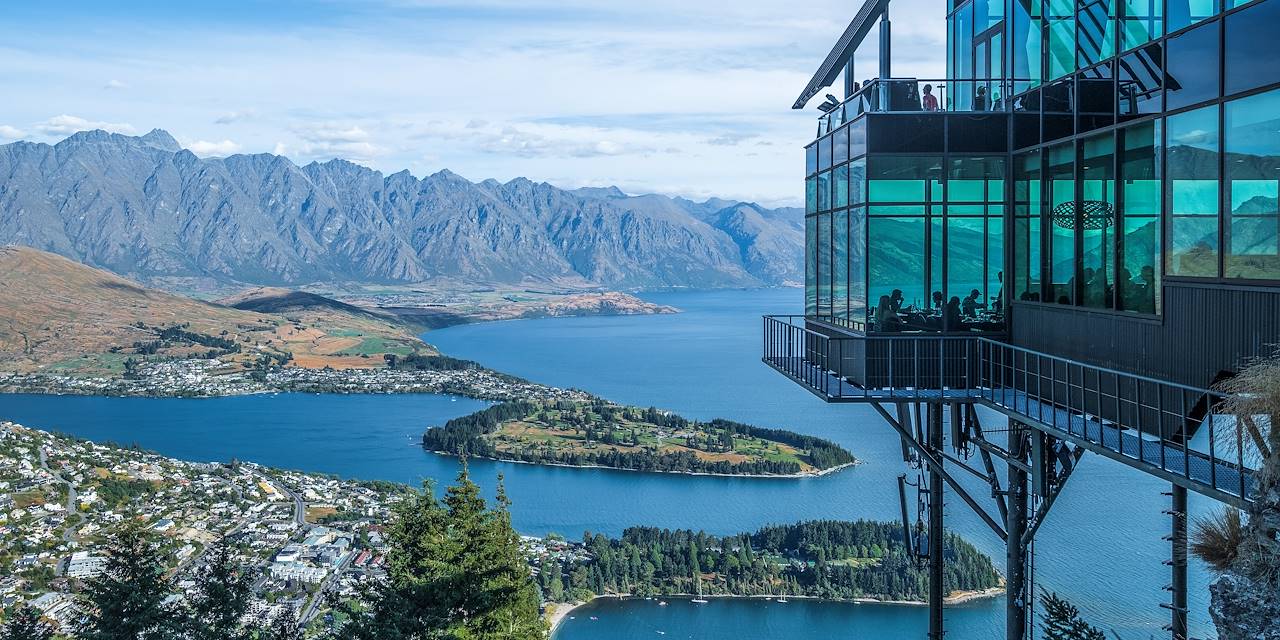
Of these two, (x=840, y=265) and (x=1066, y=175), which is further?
(x=840, y=265)

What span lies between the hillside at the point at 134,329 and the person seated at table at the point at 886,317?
129 metres

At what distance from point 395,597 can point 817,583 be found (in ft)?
120

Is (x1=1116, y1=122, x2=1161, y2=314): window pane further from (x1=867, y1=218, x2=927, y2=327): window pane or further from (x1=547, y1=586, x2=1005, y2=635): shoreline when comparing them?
(x1=547, y1=586, x2=1005, y2=635): shoreline

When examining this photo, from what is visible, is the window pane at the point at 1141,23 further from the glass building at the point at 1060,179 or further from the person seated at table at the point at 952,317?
the person seated at table at the point at 952,317

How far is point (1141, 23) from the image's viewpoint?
9461 mm

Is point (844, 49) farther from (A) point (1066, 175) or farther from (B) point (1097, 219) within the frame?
(B) point (1097, 219)

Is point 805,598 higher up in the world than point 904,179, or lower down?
lower down

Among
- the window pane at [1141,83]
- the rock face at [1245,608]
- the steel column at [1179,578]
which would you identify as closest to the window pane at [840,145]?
the window pane at [1141,83]

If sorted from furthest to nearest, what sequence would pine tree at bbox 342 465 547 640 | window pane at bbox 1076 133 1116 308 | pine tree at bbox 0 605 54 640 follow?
pine tree at bbox 342 465 547 640, pine tree at bbox 0 605 54 640, window pane at bbox 1076 133 1116 308

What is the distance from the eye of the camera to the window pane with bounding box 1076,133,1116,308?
9812 mm

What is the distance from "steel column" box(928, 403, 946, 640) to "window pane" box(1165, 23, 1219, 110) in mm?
5184

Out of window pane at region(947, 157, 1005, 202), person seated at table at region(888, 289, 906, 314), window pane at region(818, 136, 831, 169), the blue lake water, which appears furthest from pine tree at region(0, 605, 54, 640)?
the blue lake water

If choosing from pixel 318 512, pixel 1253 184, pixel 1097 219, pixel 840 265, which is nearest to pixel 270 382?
pixel 318 512

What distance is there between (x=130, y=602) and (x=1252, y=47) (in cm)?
1229
